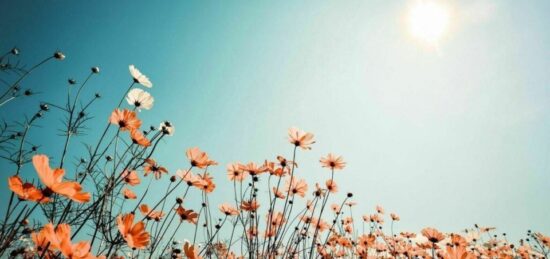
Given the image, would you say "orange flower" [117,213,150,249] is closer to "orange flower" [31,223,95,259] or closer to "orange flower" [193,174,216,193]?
"orange flower" [31,223,95,259]

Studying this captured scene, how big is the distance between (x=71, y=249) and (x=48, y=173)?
25cm

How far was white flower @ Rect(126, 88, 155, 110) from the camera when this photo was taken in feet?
9.32

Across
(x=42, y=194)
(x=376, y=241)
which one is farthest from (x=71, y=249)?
(x=376, y=241)

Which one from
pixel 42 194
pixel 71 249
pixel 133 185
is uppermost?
pixel 133 185

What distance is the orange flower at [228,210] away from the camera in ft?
11.3

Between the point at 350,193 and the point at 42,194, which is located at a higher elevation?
the point at 350,193

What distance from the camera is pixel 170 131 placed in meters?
2.35

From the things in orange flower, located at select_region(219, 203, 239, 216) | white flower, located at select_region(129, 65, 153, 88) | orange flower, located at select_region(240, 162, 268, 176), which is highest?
white flower, located at select_region(129, 65, 153, 88)

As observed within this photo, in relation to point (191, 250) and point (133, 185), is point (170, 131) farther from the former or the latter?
point (191, 250)

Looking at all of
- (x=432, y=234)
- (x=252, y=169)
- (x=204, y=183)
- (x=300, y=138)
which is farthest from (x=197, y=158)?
(x=432, y=234)

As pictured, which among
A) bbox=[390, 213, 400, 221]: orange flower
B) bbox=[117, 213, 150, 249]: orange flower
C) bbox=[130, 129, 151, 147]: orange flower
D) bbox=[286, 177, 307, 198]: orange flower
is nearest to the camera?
bbox=[117, 213, 150, 249]: orange flower

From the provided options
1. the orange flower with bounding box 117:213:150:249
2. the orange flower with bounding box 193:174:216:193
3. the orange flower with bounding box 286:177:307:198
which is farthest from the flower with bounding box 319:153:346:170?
the orange flower with bounding box 117:213:150:249

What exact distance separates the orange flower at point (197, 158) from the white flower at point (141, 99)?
0.78m

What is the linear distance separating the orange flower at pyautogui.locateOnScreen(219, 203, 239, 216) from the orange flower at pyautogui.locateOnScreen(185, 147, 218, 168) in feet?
3.82
